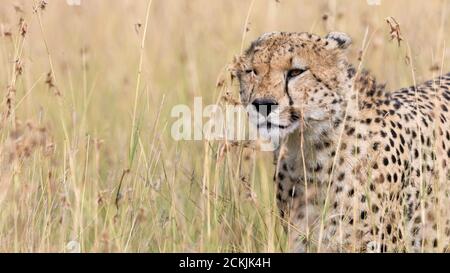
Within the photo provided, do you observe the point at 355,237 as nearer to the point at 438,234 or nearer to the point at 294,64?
the point at 438,234

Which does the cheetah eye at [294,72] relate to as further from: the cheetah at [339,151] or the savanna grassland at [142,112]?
the savanna grassland at [142,112]

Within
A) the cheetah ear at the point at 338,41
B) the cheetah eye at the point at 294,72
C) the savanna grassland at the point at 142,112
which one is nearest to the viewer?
the savanna grassland at the point at 142,112

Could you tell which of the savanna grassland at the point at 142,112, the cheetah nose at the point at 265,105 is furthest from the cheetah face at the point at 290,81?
the savanna grassland at the point at 142,112

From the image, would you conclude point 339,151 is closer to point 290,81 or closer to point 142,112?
point 290,81

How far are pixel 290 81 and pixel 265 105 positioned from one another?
7.8 inches

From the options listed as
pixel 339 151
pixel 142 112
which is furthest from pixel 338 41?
pixel 142 112

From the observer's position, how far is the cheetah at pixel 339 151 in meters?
4.65

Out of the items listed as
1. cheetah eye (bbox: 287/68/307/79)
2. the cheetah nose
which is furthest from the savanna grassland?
cheetah eye (bbox: 287/68/307/79)

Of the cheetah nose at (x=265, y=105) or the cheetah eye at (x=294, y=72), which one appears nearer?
the cheetah nose at (x=265, y=105)

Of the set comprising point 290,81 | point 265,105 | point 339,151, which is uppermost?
point 290,81

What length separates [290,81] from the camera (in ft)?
15.5

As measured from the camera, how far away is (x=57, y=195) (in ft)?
15.9
